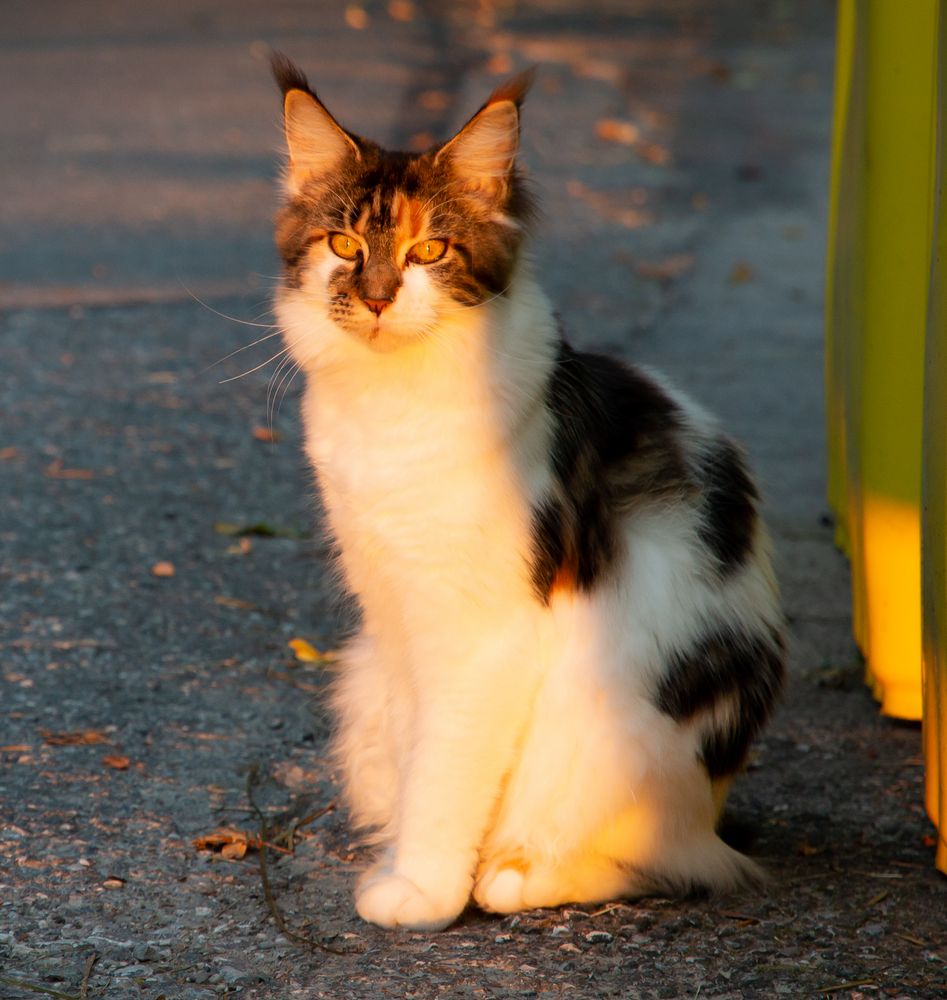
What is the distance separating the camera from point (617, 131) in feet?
31.8

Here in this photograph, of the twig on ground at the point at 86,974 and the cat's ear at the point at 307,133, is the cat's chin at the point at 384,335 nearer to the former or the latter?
the cat's ear at the point at 307,133

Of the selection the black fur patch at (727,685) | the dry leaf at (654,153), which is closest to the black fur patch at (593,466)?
the black fur patch at (727,685)

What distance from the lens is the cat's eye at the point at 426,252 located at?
99.9 inches

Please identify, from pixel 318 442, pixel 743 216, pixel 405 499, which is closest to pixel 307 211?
pixel 318 442

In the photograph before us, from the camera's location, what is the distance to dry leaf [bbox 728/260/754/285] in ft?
23.3

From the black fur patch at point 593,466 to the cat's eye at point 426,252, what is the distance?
0.31m

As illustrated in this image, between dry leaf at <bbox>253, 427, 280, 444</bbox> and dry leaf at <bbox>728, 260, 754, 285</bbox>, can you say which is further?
dry leaf at <bbox>728, 260, 754, 285</bbox>

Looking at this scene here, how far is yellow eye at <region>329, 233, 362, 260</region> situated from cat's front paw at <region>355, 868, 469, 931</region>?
119 cm

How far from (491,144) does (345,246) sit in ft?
1.12

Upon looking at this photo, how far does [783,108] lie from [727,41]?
9.83ft

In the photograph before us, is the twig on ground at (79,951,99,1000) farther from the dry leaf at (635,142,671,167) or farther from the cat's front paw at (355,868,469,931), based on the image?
the dry leaf at (635,142,671,167)

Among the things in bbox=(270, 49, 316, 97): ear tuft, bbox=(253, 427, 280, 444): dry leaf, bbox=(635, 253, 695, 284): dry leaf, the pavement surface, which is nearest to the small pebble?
the pavement surface

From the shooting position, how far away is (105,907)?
8.57 feet

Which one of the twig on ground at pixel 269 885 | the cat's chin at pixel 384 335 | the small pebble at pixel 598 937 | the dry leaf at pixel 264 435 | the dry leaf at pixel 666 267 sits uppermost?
the cat's chin at pixel 384 335
